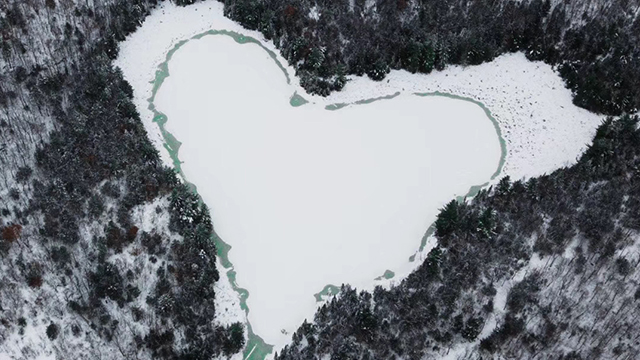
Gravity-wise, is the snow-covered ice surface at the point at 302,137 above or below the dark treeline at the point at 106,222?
above

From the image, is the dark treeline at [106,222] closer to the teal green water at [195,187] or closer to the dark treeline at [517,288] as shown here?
the teal green water at [195,187]

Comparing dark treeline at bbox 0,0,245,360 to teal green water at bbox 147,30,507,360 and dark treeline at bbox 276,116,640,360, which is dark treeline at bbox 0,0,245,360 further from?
dark treeline at bbox 276,116,640,360

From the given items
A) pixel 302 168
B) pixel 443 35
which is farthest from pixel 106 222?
pixel 443 35

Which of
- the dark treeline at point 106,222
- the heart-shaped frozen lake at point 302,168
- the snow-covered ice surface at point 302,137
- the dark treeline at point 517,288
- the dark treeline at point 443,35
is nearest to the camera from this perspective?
the dark treeline at point 517,288

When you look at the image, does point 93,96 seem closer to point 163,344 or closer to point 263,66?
point 263,66

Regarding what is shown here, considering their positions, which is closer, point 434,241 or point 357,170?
point 434,241

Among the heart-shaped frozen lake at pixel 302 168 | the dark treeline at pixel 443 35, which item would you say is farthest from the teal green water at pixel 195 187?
the dark treeline at pixel 443 35

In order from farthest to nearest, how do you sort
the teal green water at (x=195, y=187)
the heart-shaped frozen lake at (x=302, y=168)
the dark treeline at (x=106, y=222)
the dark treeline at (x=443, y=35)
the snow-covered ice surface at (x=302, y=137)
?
1. the dark treeline at (x=443, y=35)
2. the snow-covered ice surface at (x=302, y=137)
3. the heart-shaped frozen lake at (x=302, y=168)
4. the teal green water at (x=195, y=187)
5. the dark treeline at (x=106, y=222)

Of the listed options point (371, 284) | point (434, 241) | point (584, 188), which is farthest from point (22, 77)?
point (584, 188)
